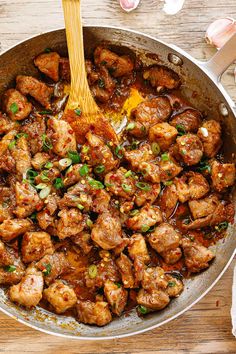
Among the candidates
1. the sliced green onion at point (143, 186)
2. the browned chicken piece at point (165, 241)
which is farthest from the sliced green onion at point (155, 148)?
the browned chicken piece at point (165, 241)

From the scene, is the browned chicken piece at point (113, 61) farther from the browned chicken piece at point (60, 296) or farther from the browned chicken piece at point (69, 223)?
the browned chicken piece at point (60, 296)

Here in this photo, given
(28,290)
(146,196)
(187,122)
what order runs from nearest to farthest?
(28,290)
(146,196)
(187,122)

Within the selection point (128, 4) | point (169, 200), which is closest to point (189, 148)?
point (169, 200)

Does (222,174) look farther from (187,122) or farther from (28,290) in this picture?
(28,290)

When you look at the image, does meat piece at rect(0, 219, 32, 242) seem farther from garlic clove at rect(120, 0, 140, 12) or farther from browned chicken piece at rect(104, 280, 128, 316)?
garlic clove at rect(120, 0, 140, 12)

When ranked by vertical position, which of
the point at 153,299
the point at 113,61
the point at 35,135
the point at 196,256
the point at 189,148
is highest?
the point at 113,61

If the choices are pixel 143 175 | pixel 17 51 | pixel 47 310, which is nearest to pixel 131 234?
pixel 143 175

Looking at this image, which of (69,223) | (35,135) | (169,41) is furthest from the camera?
(169,41)

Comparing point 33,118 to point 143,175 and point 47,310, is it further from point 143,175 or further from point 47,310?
point 47,310
